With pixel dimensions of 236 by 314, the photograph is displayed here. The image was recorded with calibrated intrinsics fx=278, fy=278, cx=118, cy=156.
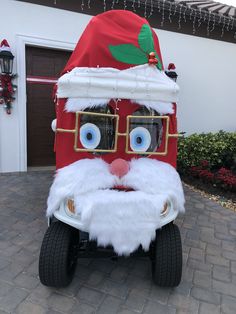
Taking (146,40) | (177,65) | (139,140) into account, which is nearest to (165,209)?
(139,140)

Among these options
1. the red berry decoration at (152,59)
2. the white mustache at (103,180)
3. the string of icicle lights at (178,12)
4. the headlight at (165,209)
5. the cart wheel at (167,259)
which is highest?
the string of icicle lights at (178,12)

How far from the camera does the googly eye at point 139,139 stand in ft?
8.09

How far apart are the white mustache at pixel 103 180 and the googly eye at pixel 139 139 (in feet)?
0.41

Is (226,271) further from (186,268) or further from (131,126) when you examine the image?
(131,126)

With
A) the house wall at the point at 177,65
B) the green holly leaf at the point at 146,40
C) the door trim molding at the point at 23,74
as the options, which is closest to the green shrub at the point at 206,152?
the house wall at the point at 177,65

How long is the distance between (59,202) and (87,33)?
1.61 m

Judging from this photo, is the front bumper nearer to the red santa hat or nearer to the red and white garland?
the red santa hat

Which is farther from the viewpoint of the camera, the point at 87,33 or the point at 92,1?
the point at 92,1

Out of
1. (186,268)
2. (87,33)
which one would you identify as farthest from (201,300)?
(87,33)

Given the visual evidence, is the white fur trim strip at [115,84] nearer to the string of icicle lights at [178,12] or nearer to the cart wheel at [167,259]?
the cart wheel at [167,259]

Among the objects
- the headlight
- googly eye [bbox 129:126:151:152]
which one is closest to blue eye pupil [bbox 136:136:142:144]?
googly eye [bbox 129:126:151:152]

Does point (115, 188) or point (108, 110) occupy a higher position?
point (108, 110)

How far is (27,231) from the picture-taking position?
11.1 ft

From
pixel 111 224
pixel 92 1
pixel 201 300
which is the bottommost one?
pixel 201 300
